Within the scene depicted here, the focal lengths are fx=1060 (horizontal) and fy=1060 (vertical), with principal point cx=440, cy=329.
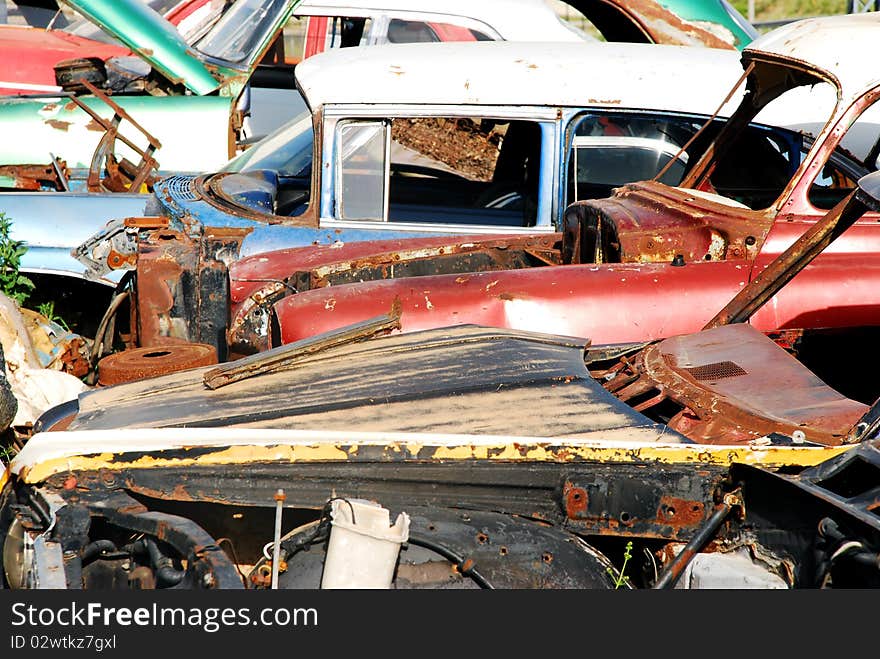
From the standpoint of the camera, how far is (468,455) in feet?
8.85

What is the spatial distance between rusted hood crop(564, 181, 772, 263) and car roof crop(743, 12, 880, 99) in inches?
27.7

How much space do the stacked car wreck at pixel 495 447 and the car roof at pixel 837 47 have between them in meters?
0.83

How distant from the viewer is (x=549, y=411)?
2.93m

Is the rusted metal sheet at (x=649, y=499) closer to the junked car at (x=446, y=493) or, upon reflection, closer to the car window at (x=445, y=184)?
the junked car at (x=446, y=493)

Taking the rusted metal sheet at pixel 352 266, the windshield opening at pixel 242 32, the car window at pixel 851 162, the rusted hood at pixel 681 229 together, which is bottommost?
the rusted metal sheet at pixel 352 266

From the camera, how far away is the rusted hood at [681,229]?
14.4 feet

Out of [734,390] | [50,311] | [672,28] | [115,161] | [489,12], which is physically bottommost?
[50,311]

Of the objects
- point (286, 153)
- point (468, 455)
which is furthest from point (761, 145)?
point (468, 455)

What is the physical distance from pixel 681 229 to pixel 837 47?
3.53 feet

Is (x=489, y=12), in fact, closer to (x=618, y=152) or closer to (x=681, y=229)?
(x=618, y=152)

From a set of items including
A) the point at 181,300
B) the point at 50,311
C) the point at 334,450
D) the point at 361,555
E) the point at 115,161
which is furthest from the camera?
the point at 115,161

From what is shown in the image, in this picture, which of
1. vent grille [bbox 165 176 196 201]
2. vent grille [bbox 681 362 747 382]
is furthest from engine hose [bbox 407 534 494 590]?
vent grille [bbox 165 176 196 201]

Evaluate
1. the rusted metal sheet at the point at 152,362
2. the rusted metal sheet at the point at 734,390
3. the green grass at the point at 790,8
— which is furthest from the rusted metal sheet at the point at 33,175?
the green grass at the point at 790,8

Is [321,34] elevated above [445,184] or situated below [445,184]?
above
